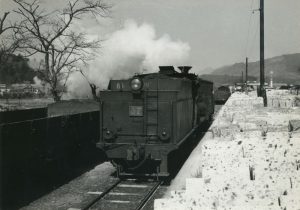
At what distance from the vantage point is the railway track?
28.0 feet

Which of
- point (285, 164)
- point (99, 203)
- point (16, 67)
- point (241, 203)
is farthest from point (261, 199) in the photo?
point (16, 67)

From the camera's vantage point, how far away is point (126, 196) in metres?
9.27

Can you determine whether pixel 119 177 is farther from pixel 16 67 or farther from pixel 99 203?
pixel 16 67

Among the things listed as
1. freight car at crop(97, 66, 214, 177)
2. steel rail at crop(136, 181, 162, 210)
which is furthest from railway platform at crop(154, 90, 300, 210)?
freight car at crop(97, 66, 214, 177)

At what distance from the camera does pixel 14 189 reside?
9.34 meters

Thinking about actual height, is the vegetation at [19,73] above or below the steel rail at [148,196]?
above

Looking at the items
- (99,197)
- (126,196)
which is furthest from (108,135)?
(99,197)

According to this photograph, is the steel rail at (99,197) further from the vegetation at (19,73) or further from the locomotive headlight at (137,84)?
the vegetation at (19,73)

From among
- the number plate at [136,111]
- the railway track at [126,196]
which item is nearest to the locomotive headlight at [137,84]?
the number plate at [136,111]

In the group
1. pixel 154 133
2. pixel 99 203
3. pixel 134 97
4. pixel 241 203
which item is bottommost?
pixel 99 203

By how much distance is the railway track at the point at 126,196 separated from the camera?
852cm

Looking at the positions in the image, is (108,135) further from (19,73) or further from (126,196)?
(19,73)

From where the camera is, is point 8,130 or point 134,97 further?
point 134,97

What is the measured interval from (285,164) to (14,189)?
5.73 m
